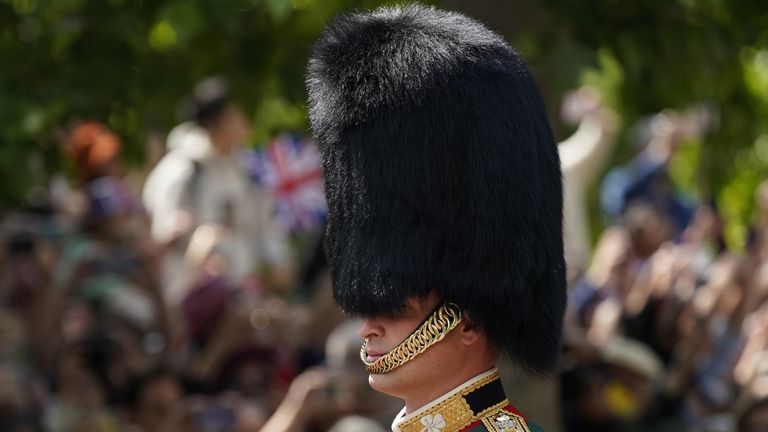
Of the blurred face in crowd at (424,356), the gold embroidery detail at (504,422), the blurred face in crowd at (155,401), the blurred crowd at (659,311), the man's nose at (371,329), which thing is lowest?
the blurred crowd at (659,311)

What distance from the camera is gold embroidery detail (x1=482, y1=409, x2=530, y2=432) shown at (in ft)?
12.3

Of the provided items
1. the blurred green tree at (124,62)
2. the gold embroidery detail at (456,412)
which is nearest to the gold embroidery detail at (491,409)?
the gold embroidery detail at (456,412)

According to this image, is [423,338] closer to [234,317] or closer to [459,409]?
[459,409]

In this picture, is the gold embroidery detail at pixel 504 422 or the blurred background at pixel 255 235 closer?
the gold embroidery detail at pixel 504 422

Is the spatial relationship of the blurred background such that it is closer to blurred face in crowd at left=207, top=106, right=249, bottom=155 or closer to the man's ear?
blurred face in crowd at left=207, top=106, right=249, bottom=155

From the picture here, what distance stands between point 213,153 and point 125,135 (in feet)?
5.14

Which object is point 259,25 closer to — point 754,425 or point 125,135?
point 125,135

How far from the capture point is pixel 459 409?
148 inches

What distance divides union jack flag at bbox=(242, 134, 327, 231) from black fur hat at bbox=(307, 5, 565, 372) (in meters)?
5.38

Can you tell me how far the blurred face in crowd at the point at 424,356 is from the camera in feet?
12.3

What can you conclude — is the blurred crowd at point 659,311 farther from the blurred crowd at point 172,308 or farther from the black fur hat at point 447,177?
the black fur hat at point 447,177

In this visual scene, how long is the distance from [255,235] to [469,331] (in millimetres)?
5049

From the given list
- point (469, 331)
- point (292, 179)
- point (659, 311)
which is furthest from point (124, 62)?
point (659, 311)

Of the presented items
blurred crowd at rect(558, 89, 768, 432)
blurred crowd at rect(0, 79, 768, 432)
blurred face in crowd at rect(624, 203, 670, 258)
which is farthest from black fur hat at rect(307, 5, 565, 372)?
blurred face in crowd at rect(624, 203, 670, 258)
